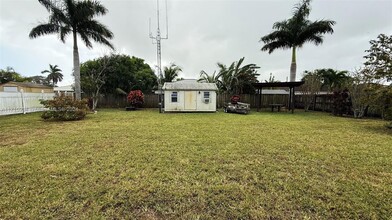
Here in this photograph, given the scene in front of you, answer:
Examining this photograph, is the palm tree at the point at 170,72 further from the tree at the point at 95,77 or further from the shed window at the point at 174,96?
the shed window at the point at 174,96

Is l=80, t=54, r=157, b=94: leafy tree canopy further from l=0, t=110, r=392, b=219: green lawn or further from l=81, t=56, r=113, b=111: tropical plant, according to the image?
l=0, t=110, r=392, b=219: green lawn

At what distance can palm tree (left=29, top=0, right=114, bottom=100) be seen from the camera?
1188cm

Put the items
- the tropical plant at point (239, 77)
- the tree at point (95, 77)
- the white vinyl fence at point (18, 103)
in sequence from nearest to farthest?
the white vinyl fence at point (18, 103) → the tree at point (95, 77) → the tropical plant at point (239, 77)

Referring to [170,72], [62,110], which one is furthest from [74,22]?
[170,72]

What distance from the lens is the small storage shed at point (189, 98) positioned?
13969 mm

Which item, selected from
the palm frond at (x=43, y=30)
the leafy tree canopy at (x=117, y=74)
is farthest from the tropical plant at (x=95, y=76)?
the palm frond at (x=43, y=30)

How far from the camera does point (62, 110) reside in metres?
8.81

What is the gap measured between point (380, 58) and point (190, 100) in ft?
35.0

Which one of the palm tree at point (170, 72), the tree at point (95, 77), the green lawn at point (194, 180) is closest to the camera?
the green lawn at point (194, 180)

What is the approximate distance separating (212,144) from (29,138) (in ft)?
17.7

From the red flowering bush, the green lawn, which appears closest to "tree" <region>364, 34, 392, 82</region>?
the green lawn

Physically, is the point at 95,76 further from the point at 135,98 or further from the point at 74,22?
the point at 74,22

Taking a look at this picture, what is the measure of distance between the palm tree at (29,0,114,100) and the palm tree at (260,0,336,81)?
15.5 metres

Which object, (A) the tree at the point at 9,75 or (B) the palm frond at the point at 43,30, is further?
(A) the tree at the point at 9,75
